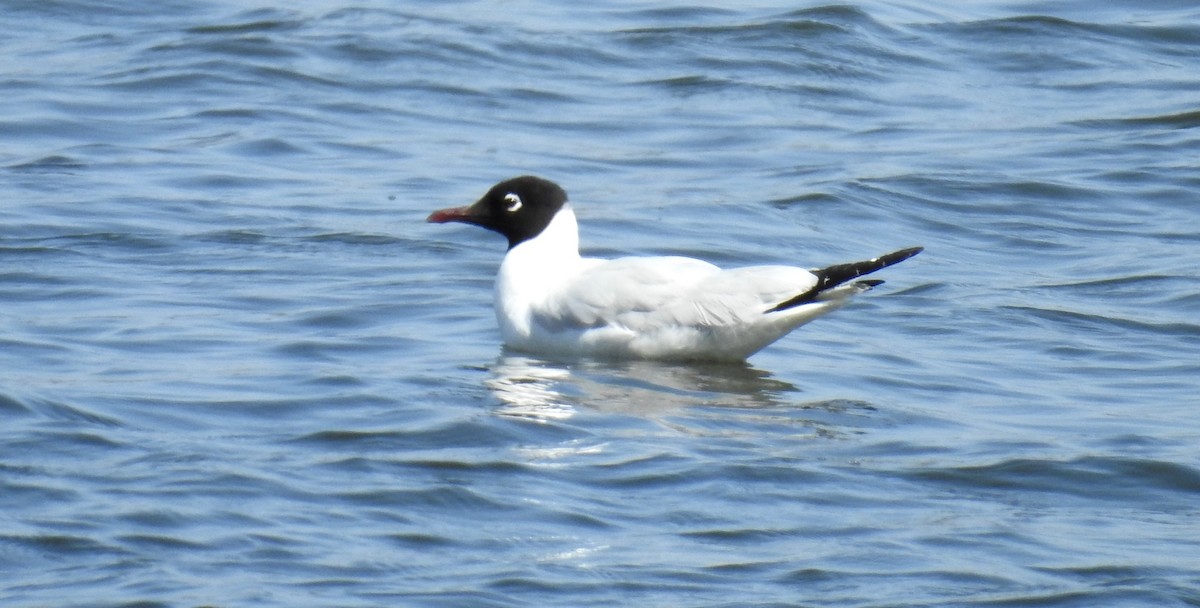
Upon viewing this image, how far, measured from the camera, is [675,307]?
874cm

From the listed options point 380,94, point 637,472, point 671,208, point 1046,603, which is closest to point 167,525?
point 637,472

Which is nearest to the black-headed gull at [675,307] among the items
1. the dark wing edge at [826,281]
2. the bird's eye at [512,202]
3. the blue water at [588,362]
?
the dark wing edge at [826,281]

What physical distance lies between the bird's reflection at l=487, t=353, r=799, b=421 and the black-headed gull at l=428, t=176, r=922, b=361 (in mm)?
78

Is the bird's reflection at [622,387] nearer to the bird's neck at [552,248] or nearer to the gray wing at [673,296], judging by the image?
the gray wing at [673,296]

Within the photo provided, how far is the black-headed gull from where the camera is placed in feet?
28.7

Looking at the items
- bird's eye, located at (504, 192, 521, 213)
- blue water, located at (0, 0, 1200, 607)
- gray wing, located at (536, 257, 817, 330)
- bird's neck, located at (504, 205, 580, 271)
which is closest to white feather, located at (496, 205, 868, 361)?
gray wing, located at (536, 257, 817, 330)

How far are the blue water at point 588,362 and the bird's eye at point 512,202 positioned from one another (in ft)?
1.75

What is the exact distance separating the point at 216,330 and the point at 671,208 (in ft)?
11.8

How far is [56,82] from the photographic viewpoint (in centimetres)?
1444

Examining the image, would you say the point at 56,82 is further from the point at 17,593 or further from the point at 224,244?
the point at 17,593

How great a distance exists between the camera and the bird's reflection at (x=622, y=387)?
784cm

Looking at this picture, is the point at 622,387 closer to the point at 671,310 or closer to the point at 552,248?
the point at 671,310

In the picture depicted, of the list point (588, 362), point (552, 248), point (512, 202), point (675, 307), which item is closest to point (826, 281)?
point (675, 307)

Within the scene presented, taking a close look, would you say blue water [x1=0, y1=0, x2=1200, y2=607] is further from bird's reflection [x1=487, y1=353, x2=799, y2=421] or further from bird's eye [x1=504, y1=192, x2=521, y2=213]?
bird's eye [x1=504, y1=192, x2=521, y2=213]
